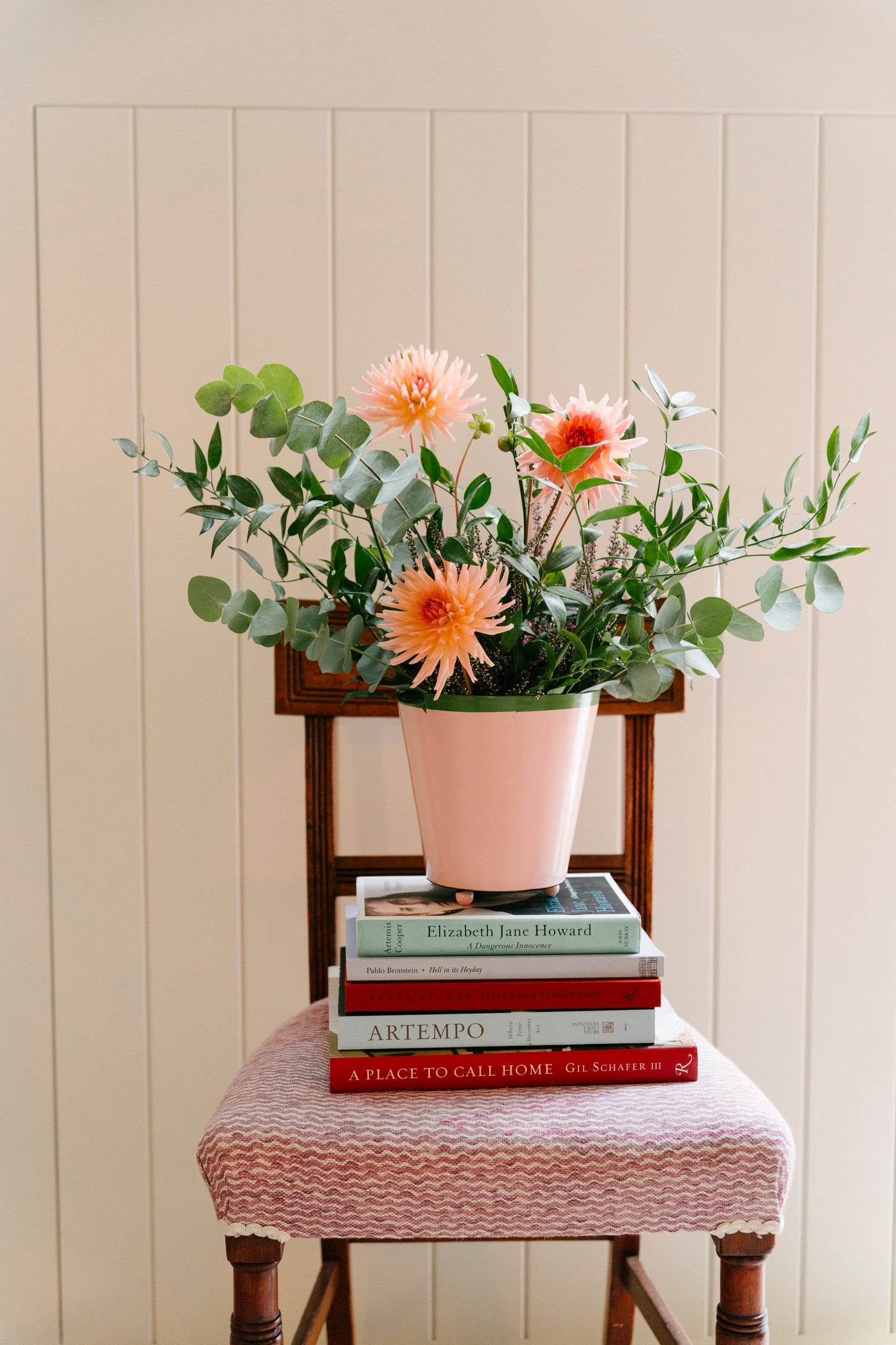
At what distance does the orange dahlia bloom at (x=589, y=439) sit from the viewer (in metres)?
0.68

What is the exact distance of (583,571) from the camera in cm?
73

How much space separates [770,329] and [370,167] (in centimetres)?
49

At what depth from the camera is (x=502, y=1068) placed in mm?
685

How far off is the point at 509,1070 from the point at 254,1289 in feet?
0.76

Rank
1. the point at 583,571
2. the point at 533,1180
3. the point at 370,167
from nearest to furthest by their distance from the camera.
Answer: the point at 533,1180, the point at 583,571, the point at 370,167

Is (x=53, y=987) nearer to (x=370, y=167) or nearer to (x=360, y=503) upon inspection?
(x=360, y=503)

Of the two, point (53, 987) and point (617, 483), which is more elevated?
point (617, 483)

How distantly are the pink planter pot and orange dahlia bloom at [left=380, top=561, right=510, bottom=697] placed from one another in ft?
0.20

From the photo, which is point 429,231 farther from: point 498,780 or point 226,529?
point 498,780

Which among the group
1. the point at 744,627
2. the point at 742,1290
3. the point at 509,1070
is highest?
the point at 744,627

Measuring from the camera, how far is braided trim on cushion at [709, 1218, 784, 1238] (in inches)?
24.8

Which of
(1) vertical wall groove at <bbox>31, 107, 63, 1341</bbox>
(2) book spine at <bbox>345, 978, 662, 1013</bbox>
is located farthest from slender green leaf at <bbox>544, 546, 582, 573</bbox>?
(1) vertical wall groove at <bbox>31, 107, 63, 1341</bbox>

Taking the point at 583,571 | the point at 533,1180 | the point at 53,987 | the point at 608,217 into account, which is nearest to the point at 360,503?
the point at 583,571

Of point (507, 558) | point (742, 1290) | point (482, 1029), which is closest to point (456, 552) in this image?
point (507, 558)
